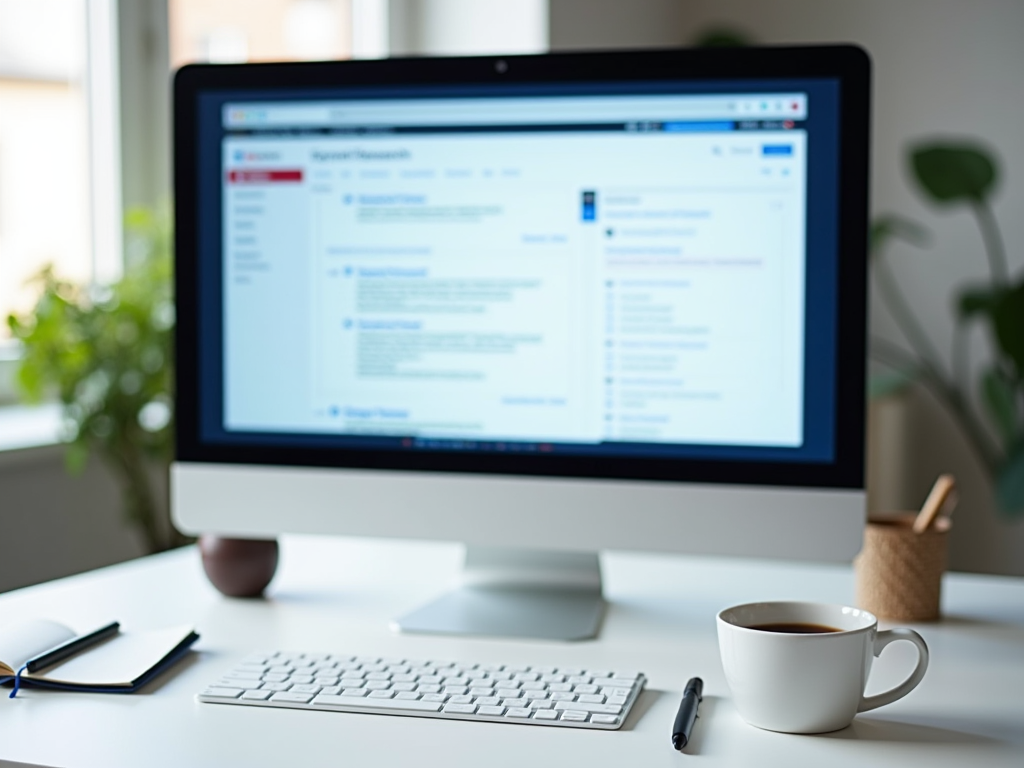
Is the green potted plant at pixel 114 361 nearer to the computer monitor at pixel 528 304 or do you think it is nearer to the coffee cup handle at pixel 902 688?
the computer monitor at pixel 528 304

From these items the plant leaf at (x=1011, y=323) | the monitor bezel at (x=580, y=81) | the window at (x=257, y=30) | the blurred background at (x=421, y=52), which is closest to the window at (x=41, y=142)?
the blurred background at (x=421, y=52)

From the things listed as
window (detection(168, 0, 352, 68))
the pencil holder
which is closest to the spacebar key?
the pencil holder

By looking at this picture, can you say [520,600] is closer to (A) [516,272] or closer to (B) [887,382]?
(A) [516,272]

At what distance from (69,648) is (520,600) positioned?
15.6 inches

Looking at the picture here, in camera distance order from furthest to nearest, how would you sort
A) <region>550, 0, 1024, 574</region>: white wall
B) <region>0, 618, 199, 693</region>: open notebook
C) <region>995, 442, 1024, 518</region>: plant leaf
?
<region>550, 0, 1024, 574</region>: white wall < <region>995, 442, 1024, 518</region>: plant leaf < <region>0, 618, 199, 693</region>: open notebook

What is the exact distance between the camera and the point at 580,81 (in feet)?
2.96

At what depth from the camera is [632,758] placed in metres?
0.65

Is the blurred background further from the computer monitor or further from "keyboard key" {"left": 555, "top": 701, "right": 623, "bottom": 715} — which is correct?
"keyboard key" {"left": 555, "top": 701, "right": 623, "bottom": 715}

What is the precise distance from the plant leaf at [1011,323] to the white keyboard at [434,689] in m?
1.87

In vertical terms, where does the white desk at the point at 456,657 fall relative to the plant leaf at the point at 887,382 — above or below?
below

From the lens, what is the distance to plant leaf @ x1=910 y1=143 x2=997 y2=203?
8.19 ft

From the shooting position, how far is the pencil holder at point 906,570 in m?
0.96

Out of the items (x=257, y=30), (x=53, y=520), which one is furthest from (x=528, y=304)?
(x=257, y=30)

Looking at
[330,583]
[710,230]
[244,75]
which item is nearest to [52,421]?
[330,583]
